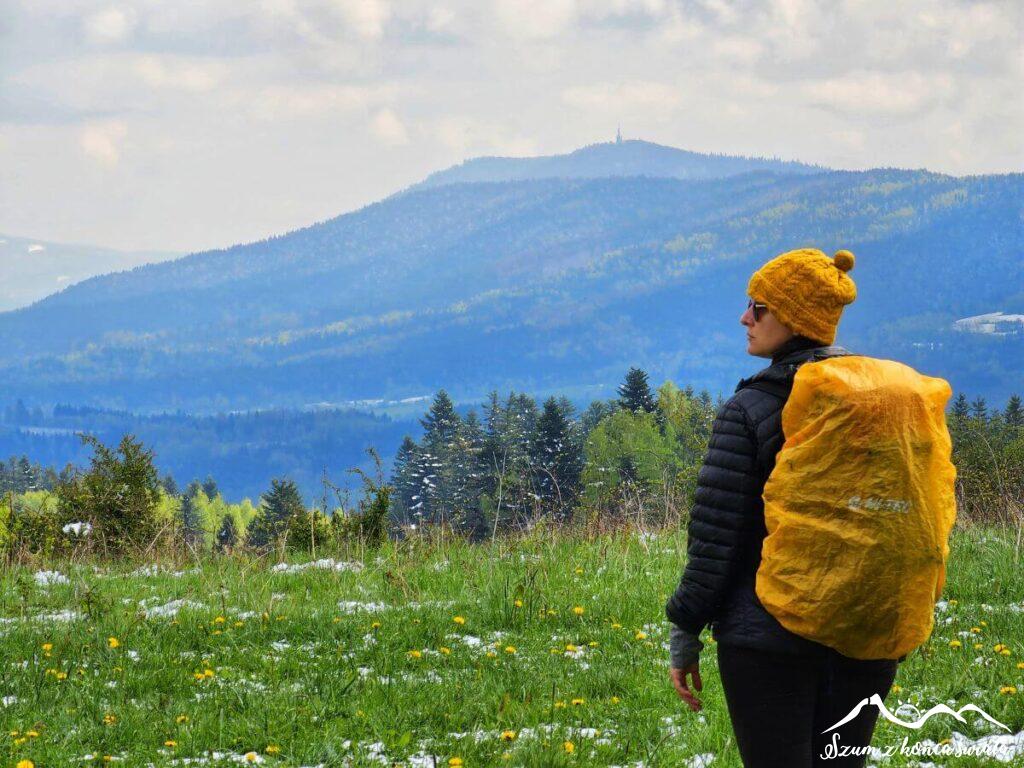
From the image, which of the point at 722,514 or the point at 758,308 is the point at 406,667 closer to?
the point at 722,514

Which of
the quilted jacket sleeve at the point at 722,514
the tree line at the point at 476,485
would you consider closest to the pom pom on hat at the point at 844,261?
the quilted jacket sleeve at the point at 722,514

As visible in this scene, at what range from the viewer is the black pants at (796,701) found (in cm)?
296

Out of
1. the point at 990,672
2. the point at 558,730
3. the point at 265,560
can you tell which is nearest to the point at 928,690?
the point at 990,672

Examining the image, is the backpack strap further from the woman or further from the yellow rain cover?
the yellow rain cover

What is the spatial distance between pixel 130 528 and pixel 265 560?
5.99m

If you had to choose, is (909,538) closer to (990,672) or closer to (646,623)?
(990,672)

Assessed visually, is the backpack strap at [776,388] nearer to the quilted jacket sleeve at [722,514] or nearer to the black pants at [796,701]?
the quilted jacket sleeve at [722,514]

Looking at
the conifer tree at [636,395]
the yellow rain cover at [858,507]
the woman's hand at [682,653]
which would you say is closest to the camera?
the yellow rain cover at [858,507]

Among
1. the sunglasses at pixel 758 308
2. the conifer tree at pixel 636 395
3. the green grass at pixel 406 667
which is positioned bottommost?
the conifer tree at pixel 636 395

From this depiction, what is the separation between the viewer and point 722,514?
3057mm

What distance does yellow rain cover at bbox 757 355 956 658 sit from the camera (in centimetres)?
284

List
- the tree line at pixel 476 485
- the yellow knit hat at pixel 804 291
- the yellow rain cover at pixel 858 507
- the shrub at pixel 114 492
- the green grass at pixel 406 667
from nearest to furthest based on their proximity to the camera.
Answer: the yellow rain cover at pixel 858 507
the yellow knit hat at pixel 804 291
the green grass at pixel 406 667
the tree line at pixel 476 485
the shrub at pixel 114 492

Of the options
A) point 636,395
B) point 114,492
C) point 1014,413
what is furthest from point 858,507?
point 1014,413

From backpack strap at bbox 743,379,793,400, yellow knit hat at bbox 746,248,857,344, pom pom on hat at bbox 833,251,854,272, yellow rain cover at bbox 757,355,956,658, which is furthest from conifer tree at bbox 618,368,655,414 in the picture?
yellow rain cover at bbox 757,355,956,658
